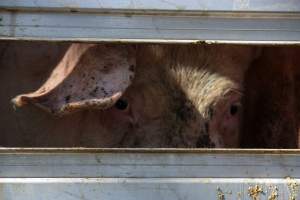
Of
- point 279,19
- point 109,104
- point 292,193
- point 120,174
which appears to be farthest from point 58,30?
point 292,193

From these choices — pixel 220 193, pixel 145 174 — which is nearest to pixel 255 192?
pixel 220 193

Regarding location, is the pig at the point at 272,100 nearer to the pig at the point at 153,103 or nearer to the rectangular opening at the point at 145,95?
the rectangular opening at the point at 145,95

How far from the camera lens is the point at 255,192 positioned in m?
2.72

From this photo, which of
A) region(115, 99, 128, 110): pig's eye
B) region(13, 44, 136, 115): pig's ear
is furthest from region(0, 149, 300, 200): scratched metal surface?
region(115, 99, 128, 110): pig's eye

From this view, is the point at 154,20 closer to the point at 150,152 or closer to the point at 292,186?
the point at 150,152

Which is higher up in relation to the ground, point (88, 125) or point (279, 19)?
point (279, 19)

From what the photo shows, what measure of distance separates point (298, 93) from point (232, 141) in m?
0.34

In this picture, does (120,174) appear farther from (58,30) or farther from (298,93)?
(298,93)

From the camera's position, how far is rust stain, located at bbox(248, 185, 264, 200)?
2.72 meters

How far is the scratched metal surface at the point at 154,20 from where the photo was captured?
274 centimetres

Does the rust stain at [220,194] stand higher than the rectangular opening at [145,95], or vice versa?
the rectangular opening at [145,95]

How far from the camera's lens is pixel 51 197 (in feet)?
8.75

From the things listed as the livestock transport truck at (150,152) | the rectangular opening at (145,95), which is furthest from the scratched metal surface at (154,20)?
the rectangular opening at (145,95)

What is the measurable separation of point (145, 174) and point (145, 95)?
0.53 m
